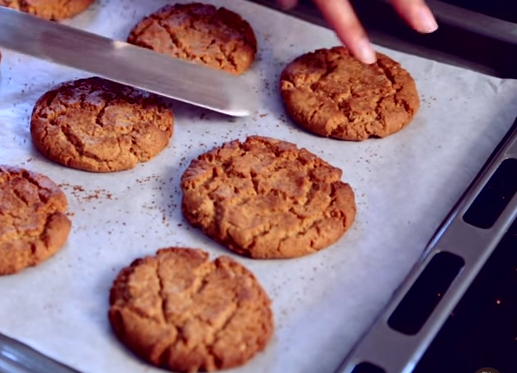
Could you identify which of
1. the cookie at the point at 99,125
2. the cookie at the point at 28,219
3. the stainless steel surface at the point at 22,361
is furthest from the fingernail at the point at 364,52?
the stainless steel surface at the point at 22,361

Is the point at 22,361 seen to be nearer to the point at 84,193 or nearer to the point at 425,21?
the point at 84,193

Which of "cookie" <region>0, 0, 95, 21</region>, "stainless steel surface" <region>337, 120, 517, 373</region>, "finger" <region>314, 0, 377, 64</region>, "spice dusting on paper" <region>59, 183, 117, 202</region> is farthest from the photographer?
"cookie" <region>0, 0, 95, 21</region>

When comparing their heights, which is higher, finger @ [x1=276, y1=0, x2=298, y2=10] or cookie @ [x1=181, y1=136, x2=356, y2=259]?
finger @ [x1=276, y1=0, x2=298, y2=10]

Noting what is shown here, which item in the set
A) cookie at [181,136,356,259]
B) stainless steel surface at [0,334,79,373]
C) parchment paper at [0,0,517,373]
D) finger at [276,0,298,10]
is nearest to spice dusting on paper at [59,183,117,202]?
parchment paper at [0,0,517,373]

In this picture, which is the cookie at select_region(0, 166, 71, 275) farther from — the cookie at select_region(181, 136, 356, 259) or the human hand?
the human hand

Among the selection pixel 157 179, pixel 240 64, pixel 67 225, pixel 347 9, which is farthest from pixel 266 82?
pixel 67 225

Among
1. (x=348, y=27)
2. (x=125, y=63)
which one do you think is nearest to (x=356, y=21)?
(x=348, y=27)
